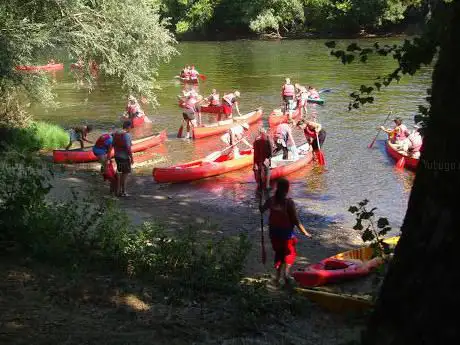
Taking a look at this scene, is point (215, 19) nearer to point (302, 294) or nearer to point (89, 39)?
point (89, 39)

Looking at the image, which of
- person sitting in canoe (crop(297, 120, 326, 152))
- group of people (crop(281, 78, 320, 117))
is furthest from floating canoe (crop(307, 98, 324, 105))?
person sitting in canoe (crop(297, 120, 326, 152))

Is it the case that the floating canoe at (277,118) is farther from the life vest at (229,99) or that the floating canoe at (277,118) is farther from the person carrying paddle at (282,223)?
the person carrying paddle at (282,223)

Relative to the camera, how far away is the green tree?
14539mm

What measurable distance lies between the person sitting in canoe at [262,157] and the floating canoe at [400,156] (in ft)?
12.9

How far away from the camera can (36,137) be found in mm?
16531

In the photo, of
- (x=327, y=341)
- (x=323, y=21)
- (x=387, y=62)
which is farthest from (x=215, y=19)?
(x=327, y=341)

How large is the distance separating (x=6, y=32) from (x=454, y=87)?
13533 mm

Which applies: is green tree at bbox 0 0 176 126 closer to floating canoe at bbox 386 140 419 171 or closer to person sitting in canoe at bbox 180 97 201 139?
person sitting in canoe at bbox 180 97 201 139

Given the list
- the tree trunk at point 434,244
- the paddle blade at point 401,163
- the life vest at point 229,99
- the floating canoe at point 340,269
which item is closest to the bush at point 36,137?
the life vest at point 229,99

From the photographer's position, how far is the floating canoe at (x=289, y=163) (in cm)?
1399

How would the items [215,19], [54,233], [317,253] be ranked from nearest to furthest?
[54,233], [317,253], [215,19]

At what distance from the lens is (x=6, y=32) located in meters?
14.2

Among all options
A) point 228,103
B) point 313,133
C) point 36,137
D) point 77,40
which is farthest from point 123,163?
point 228,103

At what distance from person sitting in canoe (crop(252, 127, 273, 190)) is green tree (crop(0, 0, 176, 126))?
619 cm
